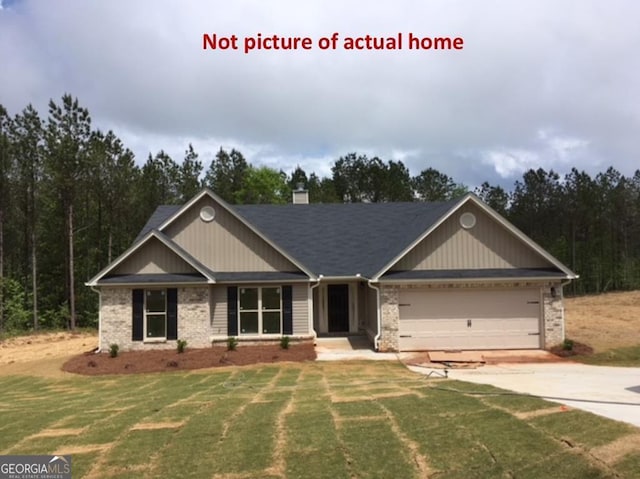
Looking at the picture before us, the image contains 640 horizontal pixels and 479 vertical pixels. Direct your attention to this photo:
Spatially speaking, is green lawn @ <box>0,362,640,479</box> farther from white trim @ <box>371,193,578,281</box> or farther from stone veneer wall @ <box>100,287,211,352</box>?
stone veneer wall @ <box>100,287,211,352</box>

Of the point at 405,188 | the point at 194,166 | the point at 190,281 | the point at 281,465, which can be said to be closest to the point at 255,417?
the point at 281,465

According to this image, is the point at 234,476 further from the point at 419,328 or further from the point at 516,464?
the point at 419,328

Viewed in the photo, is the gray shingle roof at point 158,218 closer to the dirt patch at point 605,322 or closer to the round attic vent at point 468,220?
the round attic vent at point 468,220

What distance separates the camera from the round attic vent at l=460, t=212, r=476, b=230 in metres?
17.5

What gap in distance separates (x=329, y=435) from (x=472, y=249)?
40.1 feet

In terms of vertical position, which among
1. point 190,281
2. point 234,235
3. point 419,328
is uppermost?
point 234,235

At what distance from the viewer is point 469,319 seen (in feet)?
56.5

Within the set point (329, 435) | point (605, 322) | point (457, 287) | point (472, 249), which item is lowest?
point (605, 322)

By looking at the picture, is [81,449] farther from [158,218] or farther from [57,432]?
[158,218]

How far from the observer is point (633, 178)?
51.6 metres

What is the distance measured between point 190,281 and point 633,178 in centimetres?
5031

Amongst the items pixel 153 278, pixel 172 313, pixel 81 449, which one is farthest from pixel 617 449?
pixel 153 278

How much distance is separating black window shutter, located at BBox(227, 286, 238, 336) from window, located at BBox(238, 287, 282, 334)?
0.51ft

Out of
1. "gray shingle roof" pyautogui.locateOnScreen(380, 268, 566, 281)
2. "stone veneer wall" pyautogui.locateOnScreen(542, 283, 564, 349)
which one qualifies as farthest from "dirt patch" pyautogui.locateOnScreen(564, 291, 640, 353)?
"gray shingle roof" pyautogui.locateOnScreen(380, 268, 566, 281)
